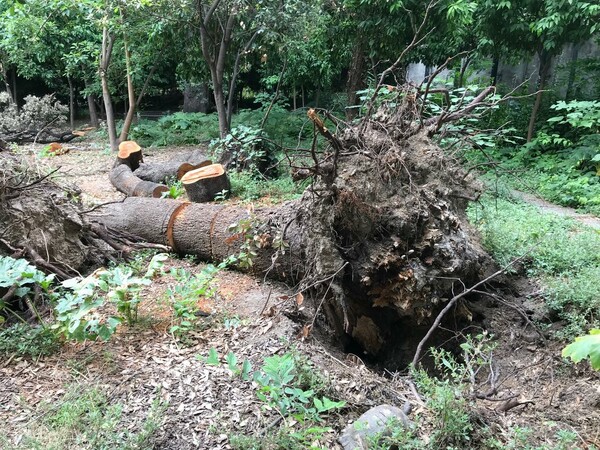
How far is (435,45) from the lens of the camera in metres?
9.85

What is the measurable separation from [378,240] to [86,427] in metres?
2.44

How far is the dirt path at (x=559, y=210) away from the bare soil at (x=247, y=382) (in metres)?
2.71

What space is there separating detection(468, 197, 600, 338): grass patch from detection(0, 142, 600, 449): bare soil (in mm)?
208

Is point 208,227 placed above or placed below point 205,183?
below

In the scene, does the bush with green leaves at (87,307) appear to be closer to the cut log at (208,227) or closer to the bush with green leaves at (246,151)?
the cut log at (208,227)

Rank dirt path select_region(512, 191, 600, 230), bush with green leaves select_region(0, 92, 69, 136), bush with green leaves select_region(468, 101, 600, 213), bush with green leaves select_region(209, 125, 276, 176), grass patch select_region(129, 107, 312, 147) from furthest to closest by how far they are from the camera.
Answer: bush with green leaves select_region(0, 92, 69, 136)
grass patch select_region(129, 107, 312, 147)
bush with green leaves select_region(209, 125, 276, 176)
bush with green leaves select_region(468, 101, 600, 213)
dirt path select_region(512, 191, 600, 230)

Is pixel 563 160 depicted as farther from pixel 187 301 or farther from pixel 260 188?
pixel 187 301

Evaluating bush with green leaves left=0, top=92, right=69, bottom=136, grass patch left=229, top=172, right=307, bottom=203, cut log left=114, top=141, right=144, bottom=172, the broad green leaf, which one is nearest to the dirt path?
grass patch left=229, top=172, right=307, bottom=203

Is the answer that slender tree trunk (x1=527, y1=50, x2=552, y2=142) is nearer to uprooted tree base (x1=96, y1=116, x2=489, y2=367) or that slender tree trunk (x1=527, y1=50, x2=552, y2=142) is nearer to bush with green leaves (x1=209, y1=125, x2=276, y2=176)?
bush with green leaves (x1=209, y1=125, x2=276, y2=176)

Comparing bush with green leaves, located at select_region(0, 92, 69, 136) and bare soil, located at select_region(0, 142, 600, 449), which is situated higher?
bush with green leaves, located at select_region(0, 92, 69, 136)

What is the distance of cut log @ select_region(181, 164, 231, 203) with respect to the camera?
263 inches

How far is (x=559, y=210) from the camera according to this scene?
269 inches

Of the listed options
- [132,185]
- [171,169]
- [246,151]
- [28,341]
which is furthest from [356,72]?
[28,341]

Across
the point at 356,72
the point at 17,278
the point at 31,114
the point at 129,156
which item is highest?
the point at 356,72
